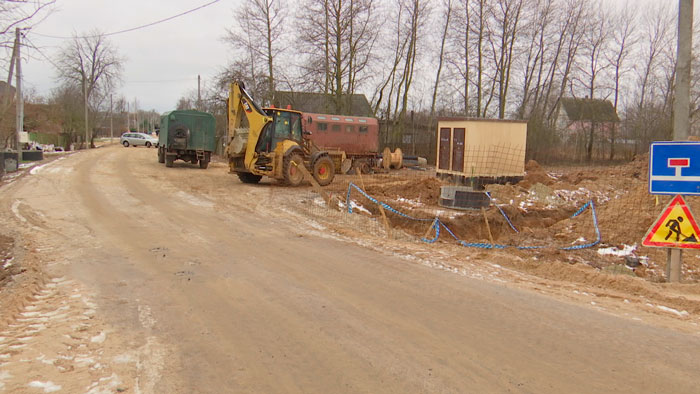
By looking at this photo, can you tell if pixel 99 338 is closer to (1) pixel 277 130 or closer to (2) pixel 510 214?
(2) pixel 510 214

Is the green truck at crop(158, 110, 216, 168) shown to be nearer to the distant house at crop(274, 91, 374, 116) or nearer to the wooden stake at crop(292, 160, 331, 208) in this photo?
the distant house at crop(274, 91, 374, 116)

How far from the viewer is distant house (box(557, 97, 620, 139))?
1425 inches

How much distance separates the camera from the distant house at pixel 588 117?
3619 centimetres

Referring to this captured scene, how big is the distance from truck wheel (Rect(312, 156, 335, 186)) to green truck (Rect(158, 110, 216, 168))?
32.4 feet

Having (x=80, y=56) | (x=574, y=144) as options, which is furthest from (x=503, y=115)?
(x=80, y=56)

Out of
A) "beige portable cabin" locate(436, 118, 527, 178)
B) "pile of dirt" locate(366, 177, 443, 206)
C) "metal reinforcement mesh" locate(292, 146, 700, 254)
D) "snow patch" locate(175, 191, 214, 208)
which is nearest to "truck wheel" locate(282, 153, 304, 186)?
"metal reinforcement mesh" locate(292, 146, 700, 254)

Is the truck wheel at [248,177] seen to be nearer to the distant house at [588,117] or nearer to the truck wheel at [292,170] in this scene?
the truck wheel at [292,170]

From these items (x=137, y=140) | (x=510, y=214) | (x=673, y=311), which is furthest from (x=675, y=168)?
(x=137, y=140)

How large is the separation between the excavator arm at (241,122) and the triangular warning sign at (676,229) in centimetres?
1285

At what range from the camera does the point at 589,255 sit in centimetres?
992

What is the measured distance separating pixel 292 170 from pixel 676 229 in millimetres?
12697

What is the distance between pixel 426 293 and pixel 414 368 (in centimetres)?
220

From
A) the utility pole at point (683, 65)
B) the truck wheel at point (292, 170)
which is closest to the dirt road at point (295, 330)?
the utility pole at point (683, 65)

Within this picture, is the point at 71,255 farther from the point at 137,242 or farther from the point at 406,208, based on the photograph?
the point at 406,208
